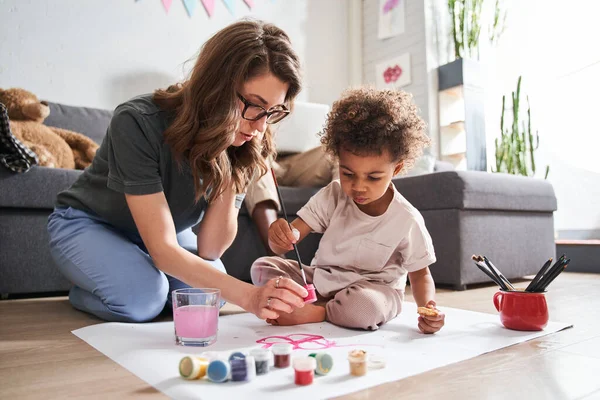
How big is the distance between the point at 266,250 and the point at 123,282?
0.91m

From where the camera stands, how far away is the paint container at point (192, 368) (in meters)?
0.74

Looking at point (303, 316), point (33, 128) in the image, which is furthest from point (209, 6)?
point (303, 316)

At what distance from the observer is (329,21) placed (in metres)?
3.74

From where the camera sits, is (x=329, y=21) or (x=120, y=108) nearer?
(x=120, y=108)

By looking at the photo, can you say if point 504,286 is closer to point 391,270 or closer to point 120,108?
point 391,270

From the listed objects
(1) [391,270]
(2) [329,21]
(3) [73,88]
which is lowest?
(1) [391,270]

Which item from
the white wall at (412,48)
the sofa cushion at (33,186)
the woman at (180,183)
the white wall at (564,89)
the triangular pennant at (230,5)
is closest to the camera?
the woman at (180,183)

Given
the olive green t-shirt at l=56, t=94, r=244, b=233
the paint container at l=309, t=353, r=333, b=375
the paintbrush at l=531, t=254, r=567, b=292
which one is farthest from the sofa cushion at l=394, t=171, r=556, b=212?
the paint container at l=309, t=353, r=333, b=375

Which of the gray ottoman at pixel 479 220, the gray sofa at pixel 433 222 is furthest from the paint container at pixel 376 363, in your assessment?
the gray ottoman at pixel 479 220

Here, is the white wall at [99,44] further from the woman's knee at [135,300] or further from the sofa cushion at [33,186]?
the woman's knee at [135,300]

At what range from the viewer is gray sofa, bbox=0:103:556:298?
65.2 inches

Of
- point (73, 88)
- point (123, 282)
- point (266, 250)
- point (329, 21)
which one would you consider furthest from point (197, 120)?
point (329, 21)

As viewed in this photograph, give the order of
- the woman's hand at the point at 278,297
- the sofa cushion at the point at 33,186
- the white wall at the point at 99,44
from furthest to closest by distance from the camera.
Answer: the white wall at the point at 99,44
the sofa cushion at the point at 33,186
the woman's hand at the point at 278,297

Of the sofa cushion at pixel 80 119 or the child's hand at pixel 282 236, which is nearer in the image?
the child's hand at pixel 282 236
